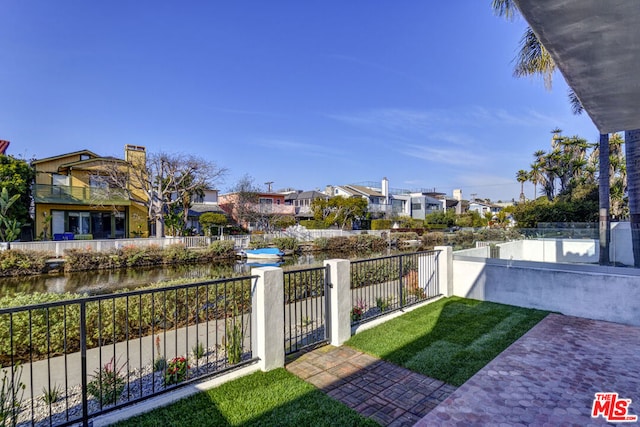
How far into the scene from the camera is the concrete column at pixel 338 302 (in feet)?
15.3

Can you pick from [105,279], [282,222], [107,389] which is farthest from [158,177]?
[107,389]

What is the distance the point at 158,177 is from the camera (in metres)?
23.0

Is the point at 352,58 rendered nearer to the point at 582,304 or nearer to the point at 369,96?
the point at 369,96

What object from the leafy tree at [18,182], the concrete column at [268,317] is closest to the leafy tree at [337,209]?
the leafy tree at [18,182]

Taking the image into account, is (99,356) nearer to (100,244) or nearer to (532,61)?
(532,61)

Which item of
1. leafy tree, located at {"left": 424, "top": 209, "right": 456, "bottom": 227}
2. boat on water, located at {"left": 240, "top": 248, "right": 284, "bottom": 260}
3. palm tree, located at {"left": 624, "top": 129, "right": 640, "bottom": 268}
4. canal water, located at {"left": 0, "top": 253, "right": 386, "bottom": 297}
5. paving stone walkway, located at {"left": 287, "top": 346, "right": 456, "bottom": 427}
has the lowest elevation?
canal water, located at {"left": 0, "top": 253, "right": 386, "bottom": 297}

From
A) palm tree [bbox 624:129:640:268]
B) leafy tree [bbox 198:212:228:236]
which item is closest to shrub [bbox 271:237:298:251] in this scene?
leafy tree [bbox 198:212:228:236]

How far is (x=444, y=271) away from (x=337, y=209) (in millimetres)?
30616

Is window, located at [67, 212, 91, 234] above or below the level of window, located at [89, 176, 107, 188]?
below

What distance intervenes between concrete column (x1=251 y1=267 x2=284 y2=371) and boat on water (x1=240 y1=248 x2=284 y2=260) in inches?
677

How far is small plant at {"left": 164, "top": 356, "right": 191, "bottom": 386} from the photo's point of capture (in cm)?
339

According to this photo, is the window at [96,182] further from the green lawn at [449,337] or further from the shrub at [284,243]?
the green lawn at [449,337]

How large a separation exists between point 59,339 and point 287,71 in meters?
17.3

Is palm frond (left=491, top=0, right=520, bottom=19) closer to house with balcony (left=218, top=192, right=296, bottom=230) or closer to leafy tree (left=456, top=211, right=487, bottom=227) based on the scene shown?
house with balcony (left=218, top=192, right=296, bottom=230)
